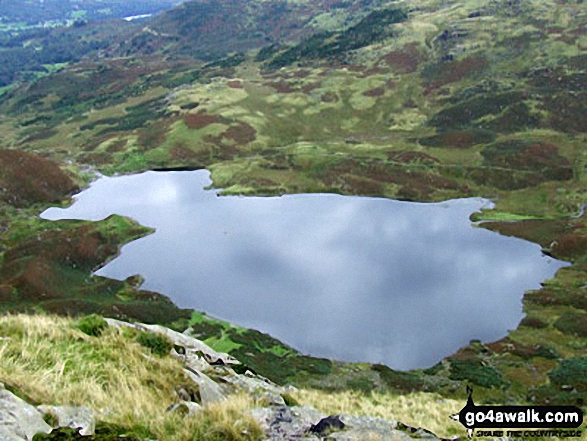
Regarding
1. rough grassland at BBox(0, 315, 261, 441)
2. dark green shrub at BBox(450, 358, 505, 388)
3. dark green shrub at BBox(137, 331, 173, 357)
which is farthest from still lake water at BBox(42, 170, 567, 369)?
rough grassland at BBox(0, 315, 261, 441)

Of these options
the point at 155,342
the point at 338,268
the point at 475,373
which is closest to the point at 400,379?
the point at 475,373

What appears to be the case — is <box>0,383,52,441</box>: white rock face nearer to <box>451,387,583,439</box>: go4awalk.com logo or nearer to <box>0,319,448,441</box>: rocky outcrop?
<box>0,319,448,441</box>: rocky outcrop

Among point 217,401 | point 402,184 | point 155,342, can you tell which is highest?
point 402,184

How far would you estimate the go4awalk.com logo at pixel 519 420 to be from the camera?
16.1 m

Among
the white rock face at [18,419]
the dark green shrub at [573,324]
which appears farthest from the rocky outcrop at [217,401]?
the dark green shrub at [573,324]

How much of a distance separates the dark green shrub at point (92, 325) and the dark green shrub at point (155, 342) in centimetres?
140

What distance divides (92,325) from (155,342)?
2373mm

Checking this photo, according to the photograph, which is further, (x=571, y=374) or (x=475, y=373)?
(x=475, y=373)

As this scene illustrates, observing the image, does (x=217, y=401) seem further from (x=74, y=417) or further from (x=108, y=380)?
(x=74, y=417)

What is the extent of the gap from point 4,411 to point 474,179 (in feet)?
484

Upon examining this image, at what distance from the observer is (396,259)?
99.8 metres

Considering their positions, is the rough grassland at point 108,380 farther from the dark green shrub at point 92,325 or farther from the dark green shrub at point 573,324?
the dark green shrub at point 573,324

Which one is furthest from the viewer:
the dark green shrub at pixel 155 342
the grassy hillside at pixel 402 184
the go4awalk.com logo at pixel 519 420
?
the grassy hillside at pixel 402 184

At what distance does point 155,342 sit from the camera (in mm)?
18969
